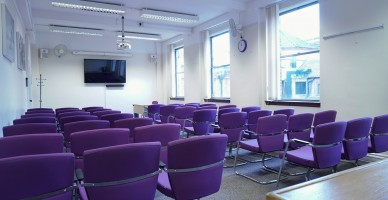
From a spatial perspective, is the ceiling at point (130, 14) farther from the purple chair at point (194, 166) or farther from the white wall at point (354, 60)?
the purple chair at point (194, 166)

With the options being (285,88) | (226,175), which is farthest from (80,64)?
(226,175)

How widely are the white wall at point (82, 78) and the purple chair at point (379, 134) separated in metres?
9.35

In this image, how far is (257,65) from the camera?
21.9ft

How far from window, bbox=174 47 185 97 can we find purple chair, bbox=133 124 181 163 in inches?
321

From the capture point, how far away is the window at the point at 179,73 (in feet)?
35.6

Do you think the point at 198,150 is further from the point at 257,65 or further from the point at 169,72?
the point at 169,72

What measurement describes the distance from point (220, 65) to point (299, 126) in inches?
211

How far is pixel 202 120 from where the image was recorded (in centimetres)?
468

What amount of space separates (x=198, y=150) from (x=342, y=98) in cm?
397

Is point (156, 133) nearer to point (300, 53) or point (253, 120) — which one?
point (253, 120)

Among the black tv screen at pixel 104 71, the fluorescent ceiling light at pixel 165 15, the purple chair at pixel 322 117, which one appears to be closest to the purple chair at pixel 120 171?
the purple chair at pixel 322 117

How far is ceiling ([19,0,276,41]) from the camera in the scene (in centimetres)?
677

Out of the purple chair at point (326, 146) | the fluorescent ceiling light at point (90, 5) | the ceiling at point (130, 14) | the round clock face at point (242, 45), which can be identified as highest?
the ceiling at point (130, 14)

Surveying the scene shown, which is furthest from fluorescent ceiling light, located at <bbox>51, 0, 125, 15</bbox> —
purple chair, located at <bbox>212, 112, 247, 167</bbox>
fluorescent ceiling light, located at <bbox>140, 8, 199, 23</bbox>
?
purple chair, located at <bbox>212, 112, 247, 167</bbox>
